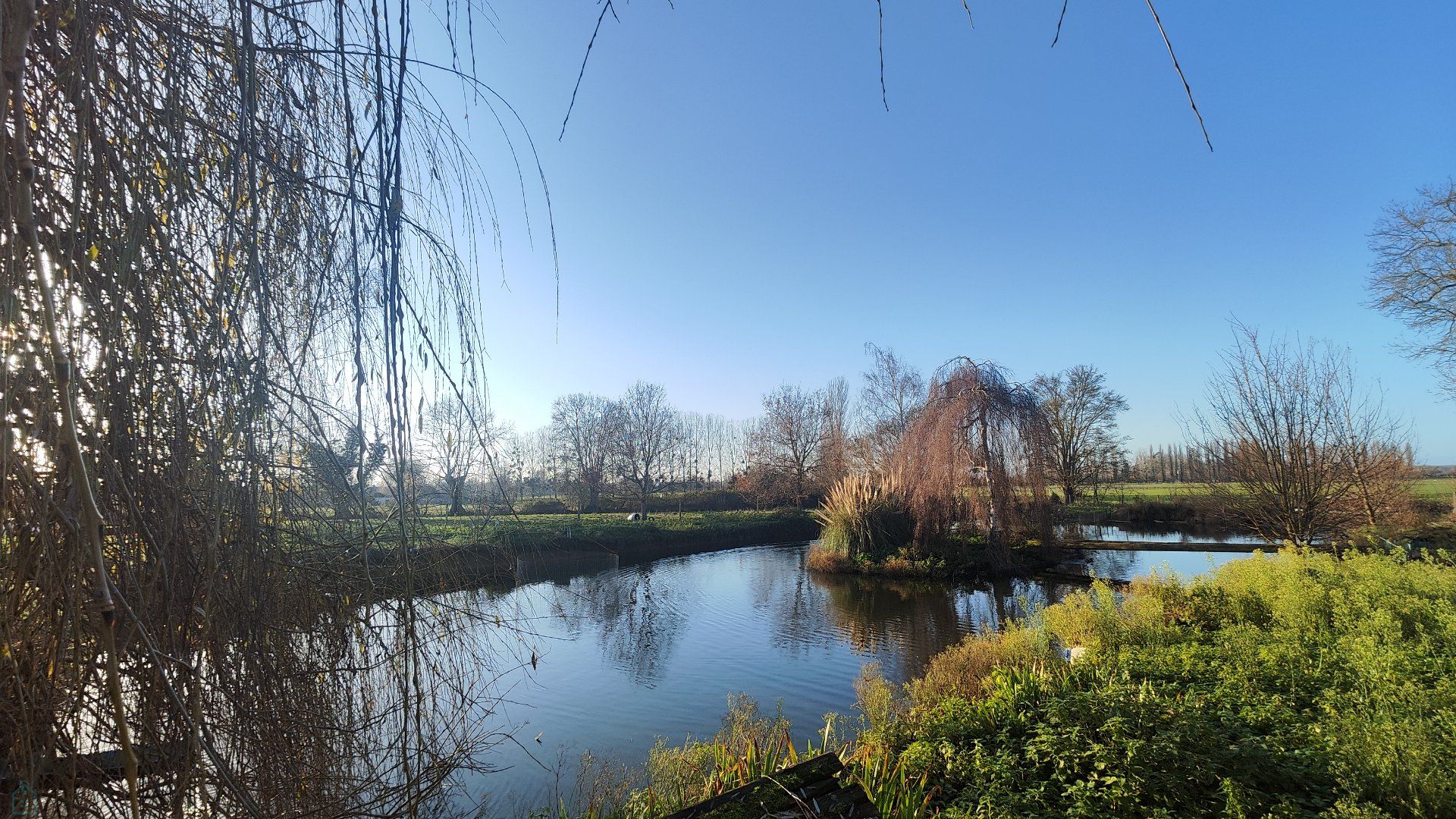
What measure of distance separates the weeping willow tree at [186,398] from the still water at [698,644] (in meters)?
0.65

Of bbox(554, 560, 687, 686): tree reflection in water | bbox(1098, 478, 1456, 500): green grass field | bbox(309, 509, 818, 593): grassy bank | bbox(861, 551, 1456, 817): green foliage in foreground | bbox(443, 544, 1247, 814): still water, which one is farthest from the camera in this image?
bbox(1098, 478, 1456, 500): green grass field

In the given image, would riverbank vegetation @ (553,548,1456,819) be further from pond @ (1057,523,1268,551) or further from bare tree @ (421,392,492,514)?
pond @ (1057,523,1268,551)

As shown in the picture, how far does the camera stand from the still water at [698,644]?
5859 millimetres

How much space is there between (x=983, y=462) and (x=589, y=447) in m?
16.5

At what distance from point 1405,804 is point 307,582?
12.1 ft

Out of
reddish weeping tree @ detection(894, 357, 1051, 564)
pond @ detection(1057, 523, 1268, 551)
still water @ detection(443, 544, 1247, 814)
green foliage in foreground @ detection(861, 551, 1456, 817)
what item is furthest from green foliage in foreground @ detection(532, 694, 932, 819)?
pond @ detection(1057, 523, 1268, 551)

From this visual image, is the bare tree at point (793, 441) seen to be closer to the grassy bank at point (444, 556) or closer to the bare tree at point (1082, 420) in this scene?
the bare tree at point (1082, 420)

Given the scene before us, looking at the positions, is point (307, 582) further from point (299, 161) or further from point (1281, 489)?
point (1281, 489)

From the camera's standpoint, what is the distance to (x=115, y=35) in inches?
36.6

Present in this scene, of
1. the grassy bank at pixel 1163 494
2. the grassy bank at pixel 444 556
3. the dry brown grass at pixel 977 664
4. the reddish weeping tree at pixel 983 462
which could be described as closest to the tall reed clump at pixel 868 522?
the reddish weeping tree at pixel 983 462

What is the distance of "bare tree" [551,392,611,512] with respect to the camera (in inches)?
1064

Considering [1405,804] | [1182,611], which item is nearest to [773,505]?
[1182,611]

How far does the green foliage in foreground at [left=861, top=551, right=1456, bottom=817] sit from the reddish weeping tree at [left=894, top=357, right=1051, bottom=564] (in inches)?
330

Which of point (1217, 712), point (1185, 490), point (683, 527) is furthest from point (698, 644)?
point (1185, 490)
